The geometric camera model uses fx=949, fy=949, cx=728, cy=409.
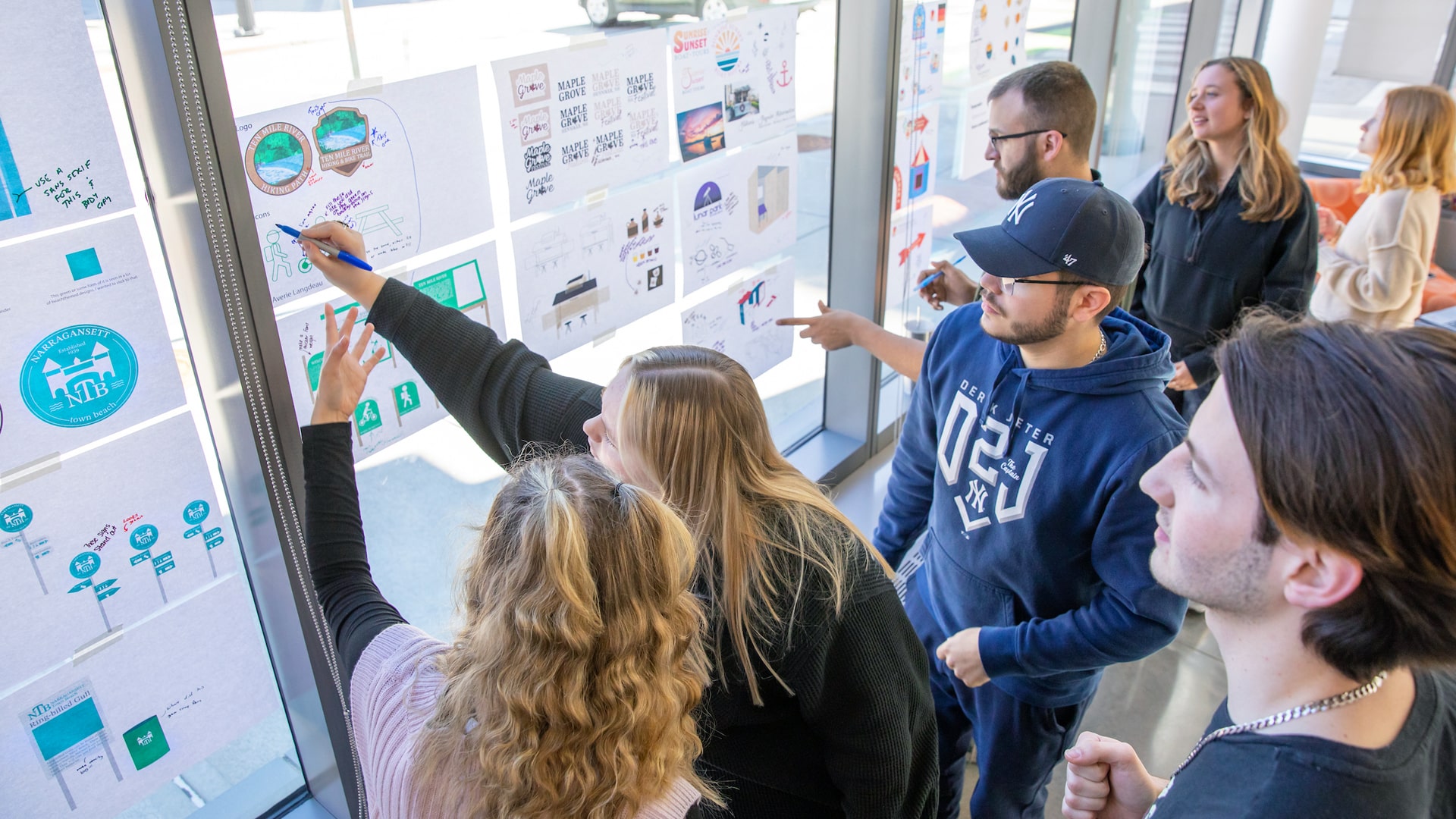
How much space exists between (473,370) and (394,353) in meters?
0.29

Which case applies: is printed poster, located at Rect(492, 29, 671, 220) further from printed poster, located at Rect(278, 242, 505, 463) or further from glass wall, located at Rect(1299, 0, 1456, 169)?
glass wall, located at Rect(1299, 0, 1456, 169)

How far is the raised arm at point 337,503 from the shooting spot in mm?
1464

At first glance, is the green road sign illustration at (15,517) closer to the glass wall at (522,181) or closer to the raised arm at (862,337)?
the glass wall at (522,181)

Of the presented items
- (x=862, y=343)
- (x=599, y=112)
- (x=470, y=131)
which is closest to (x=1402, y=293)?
(x=862, y=343)

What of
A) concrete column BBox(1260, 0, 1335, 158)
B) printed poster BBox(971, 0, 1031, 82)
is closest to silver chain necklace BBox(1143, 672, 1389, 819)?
printed poster BBox(971, 0, 1031, 82)

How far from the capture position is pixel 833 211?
3.53m

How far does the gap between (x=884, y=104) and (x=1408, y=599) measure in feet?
8.67

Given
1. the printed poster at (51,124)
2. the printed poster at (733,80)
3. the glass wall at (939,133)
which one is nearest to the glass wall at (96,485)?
the printed poster at (51,124)

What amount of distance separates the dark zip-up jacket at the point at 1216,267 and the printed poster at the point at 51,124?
286cm

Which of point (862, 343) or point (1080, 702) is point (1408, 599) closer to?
point (1080, 702)

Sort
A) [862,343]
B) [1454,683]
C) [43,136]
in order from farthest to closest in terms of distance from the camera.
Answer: [862,343]
[43,136]
[1454,683]

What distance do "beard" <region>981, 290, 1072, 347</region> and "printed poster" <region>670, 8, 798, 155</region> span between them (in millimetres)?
1131

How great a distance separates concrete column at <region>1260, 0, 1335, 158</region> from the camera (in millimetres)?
6594

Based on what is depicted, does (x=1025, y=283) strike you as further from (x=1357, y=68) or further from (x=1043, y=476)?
(x=1357, y=68)
